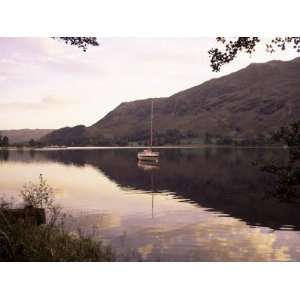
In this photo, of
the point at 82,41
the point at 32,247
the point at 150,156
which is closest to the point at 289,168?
the point at 32,247

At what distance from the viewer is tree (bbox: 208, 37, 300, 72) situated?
891 centimetres

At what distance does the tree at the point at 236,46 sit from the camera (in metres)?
8.91

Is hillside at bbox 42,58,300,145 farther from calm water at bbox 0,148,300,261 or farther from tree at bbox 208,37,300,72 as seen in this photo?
tree at bbox 208,37,300,72

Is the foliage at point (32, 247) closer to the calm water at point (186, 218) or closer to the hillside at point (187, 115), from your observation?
the calm water at point (186, 218)

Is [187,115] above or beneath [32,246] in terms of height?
above

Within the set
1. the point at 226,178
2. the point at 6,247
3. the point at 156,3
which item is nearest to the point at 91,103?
the point at 156,3

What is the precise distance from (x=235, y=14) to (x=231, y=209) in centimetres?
1586

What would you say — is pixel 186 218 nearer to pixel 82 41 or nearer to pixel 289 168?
pixel 82 41

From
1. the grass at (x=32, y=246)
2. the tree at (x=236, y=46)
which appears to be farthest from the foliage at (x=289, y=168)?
the grass at (x=32, y=246)

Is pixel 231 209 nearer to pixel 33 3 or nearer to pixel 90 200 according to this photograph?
pixel 90 200

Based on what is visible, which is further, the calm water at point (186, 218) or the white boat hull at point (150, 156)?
the white boat hull at point (150, 156)

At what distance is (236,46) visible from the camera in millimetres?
9125
